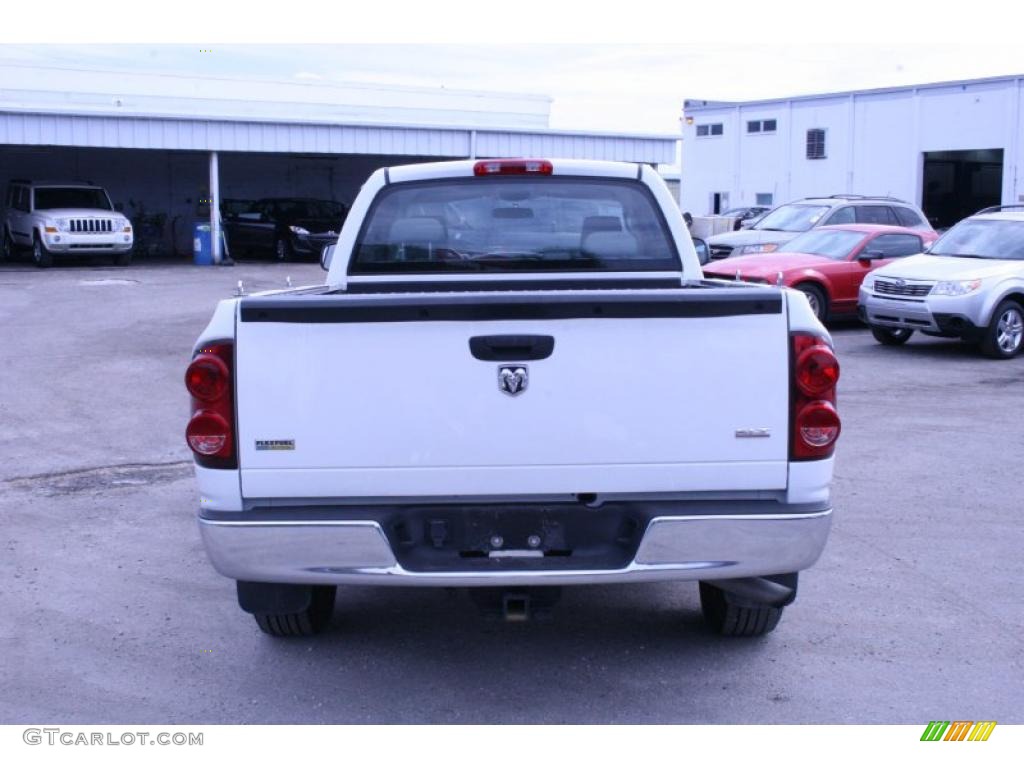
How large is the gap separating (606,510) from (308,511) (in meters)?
1.07

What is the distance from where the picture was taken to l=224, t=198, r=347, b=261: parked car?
1261 inches

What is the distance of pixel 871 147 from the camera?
122 ft

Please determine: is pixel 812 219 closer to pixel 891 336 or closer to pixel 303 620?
pixel 891 336

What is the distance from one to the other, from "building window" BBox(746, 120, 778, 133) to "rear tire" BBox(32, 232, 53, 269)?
2313cm

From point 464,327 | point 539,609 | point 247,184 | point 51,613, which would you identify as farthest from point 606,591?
point 247,184

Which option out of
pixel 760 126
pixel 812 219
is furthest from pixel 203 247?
pixel 760 126

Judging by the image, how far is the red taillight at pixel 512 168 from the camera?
597 centimetres

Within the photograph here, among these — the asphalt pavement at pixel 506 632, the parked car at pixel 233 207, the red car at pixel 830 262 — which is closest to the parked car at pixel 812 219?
the red car at pixel 830 262

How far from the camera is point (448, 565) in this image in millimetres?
4398

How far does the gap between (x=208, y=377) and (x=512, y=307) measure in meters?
1.12

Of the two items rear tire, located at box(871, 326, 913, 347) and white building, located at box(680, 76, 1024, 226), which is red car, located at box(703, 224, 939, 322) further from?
white building, located at box(680, 76, 1024, 226)

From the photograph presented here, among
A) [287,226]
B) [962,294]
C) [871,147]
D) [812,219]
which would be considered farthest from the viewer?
[871,147]

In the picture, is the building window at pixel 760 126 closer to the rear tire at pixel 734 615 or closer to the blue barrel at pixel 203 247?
the blue barrel at pixel 203 247

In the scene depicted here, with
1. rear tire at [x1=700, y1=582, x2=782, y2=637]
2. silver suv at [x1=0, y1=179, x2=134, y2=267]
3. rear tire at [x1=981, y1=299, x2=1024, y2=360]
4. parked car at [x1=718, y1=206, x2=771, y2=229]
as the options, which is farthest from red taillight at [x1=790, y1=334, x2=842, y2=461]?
parked car at [x1=718, y1=206, x2=771, y2=229]
